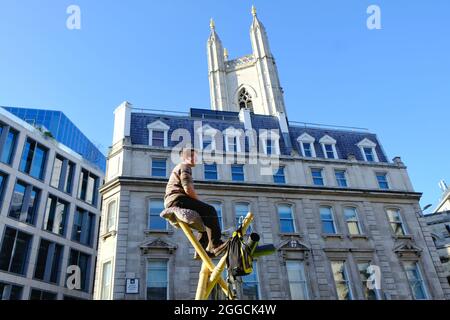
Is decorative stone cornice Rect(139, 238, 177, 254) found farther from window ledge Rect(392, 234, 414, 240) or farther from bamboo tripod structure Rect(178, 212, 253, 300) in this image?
bamboo tripod structure Rect(178, 212, 253, 300)

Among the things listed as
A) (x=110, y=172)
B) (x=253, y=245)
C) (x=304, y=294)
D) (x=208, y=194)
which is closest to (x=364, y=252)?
(x=304, y=294)

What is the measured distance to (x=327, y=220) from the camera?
93.0 feet

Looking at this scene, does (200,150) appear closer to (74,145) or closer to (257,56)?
(257,56)

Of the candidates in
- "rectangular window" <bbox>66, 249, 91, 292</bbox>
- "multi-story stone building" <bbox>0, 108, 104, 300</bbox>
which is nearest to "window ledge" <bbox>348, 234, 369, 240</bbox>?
"multi-story stone building" <bbox>0, 108, 104, 300</bbox>

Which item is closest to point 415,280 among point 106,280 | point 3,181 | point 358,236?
point 358,236

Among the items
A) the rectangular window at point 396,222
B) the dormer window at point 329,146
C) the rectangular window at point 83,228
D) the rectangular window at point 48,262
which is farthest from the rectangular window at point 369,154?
the rectangular window at point 48,262

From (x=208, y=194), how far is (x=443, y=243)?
1125 inches

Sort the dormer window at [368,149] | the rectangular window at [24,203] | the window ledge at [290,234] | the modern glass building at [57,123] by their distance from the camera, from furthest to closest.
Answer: the modern glass building at [57,123] → the rectangular window at [24,203] → the dormer window at [368,149] → the window ledge at [290,234]

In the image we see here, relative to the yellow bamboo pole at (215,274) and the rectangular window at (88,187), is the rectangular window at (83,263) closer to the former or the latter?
the rectangular window at (88,187)

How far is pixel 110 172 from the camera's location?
28000mm

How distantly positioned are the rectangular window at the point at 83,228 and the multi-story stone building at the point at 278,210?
1610cm

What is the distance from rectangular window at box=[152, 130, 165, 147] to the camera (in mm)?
29562

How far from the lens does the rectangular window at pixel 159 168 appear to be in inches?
1092

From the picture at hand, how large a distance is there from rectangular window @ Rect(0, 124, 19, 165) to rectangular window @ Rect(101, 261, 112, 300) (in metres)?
18.3
